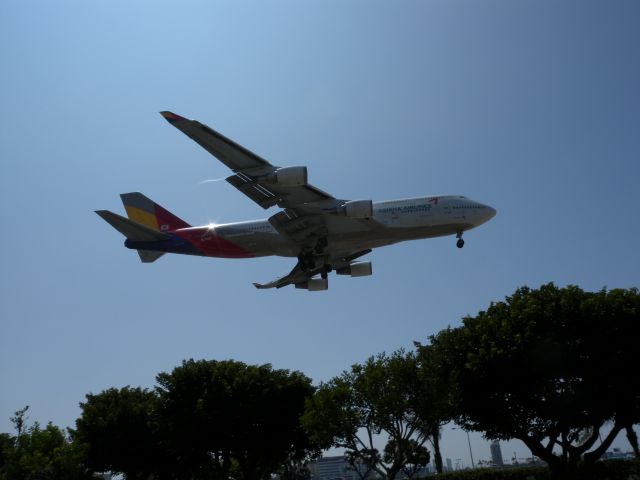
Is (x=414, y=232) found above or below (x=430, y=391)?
above

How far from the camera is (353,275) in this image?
39.1m

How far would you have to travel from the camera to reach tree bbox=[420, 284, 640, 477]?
1586 inches

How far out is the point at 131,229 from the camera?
1369 inches

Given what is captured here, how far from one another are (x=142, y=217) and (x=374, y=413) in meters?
19.7

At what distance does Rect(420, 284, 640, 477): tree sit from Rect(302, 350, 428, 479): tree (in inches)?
115

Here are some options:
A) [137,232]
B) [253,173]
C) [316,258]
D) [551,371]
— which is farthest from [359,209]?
[551,371]

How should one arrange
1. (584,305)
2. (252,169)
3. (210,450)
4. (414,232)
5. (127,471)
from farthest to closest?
(127,471) < (210,450) < (584,305) < (414,232) < (252,169)

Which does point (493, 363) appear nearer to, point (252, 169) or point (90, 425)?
point (252, 169)

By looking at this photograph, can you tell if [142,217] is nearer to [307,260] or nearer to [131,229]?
[131,229]

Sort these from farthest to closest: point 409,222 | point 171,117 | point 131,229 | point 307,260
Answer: point 307,260 < point 131,229 < point 409,222 < point 171,117

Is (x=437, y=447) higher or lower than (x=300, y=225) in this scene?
lower

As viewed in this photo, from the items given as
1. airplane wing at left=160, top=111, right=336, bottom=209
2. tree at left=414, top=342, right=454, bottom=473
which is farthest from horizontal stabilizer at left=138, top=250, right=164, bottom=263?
tree at left=414, top=342, right=454, bottom=473

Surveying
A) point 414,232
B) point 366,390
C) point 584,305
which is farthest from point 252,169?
point 584,305

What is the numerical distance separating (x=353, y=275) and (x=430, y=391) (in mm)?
8713
